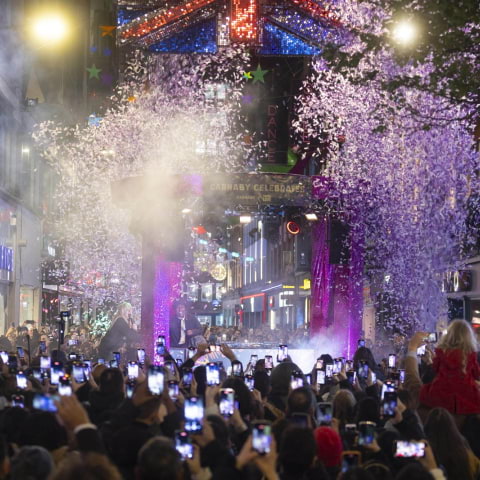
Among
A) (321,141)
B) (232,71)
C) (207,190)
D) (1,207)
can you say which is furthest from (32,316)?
(207,190)

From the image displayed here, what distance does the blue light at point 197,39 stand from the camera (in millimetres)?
26712

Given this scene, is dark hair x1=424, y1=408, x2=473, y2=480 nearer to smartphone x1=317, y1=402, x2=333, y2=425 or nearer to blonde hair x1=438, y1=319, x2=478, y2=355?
smartphone x1=317, y1=402, x2=333, y2=425

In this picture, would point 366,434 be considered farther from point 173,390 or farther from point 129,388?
point 129,388

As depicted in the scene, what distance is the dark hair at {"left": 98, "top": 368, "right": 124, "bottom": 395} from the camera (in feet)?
28.0

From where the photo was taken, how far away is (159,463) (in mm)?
5242

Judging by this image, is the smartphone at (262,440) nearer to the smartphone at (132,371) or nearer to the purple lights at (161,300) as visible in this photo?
the smartphone at (132,371)

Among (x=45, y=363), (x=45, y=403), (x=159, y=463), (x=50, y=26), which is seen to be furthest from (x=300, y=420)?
(x=50, y=26)

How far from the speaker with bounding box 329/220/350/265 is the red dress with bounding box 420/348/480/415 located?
16.1 meters

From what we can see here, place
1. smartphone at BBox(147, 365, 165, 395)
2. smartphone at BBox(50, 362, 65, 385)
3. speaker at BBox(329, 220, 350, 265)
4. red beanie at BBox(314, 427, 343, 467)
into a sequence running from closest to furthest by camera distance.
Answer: red beanie at BBox(314, 427, 343, 467), smartphone at BBox(147, 365, 165, 395), smartphone at BBox(50, 362, 65, 385), speaker at BBox(329, 220, 350, 265)

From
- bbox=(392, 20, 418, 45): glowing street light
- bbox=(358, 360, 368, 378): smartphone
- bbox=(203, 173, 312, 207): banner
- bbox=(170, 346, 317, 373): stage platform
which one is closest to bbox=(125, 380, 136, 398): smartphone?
bbox=(358, 360, 368, 378): smartphone

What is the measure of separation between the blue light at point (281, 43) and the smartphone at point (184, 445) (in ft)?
70.6

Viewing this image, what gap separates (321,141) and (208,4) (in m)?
4.98

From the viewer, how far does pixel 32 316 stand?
42500mm

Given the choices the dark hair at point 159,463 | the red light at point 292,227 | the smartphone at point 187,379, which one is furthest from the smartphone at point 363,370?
the red light at point 292,227
